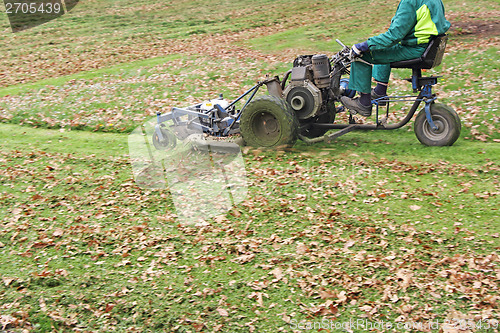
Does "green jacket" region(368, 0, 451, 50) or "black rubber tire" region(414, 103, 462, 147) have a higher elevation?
"green jacket" region(368, 0, 451, 50)

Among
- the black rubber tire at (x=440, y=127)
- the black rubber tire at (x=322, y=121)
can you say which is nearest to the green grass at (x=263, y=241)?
the black rubber tire at (x=440, y=127)

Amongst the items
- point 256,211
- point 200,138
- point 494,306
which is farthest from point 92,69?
point 494,306

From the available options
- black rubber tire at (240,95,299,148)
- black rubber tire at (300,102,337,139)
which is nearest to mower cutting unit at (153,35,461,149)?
black rubber tire at (240,95,299,148)

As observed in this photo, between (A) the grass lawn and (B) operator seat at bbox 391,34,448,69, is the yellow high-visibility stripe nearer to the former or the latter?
(B) operator seat at bbox 391,34,448,69

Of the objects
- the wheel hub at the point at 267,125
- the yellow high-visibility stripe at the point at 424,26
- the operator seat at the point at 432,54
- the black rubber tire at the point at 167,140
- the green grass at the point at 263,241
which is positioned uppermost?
the yellow high-visibility stripe at the point at 424,26

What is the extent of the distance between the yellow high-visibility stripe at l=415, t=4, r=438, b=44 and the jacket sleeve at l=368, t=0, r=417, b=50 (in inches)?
2.8

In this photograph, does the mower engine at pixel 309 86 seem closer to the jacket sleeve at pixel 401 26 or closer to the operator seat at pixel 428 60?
the jacket sleeve at pixel 401 26

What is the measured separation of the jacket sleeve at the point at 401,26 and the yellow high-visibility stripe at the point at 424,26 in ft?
0.23

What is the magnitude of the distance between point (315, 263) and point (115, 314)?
2192 mm

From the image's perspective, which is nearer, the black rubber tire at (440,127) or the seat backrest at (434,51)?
the seat backrest at (434,51)

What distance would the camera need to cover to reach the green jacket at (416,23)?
→ 7.45 metres

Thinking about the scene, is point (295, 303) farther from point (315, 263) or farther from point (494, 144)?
point (494, 144)

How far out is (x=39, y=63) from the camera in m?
16.9

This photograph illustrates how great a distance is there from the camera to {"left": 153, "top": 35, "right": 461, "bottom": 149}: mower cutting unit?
793 centimetres
